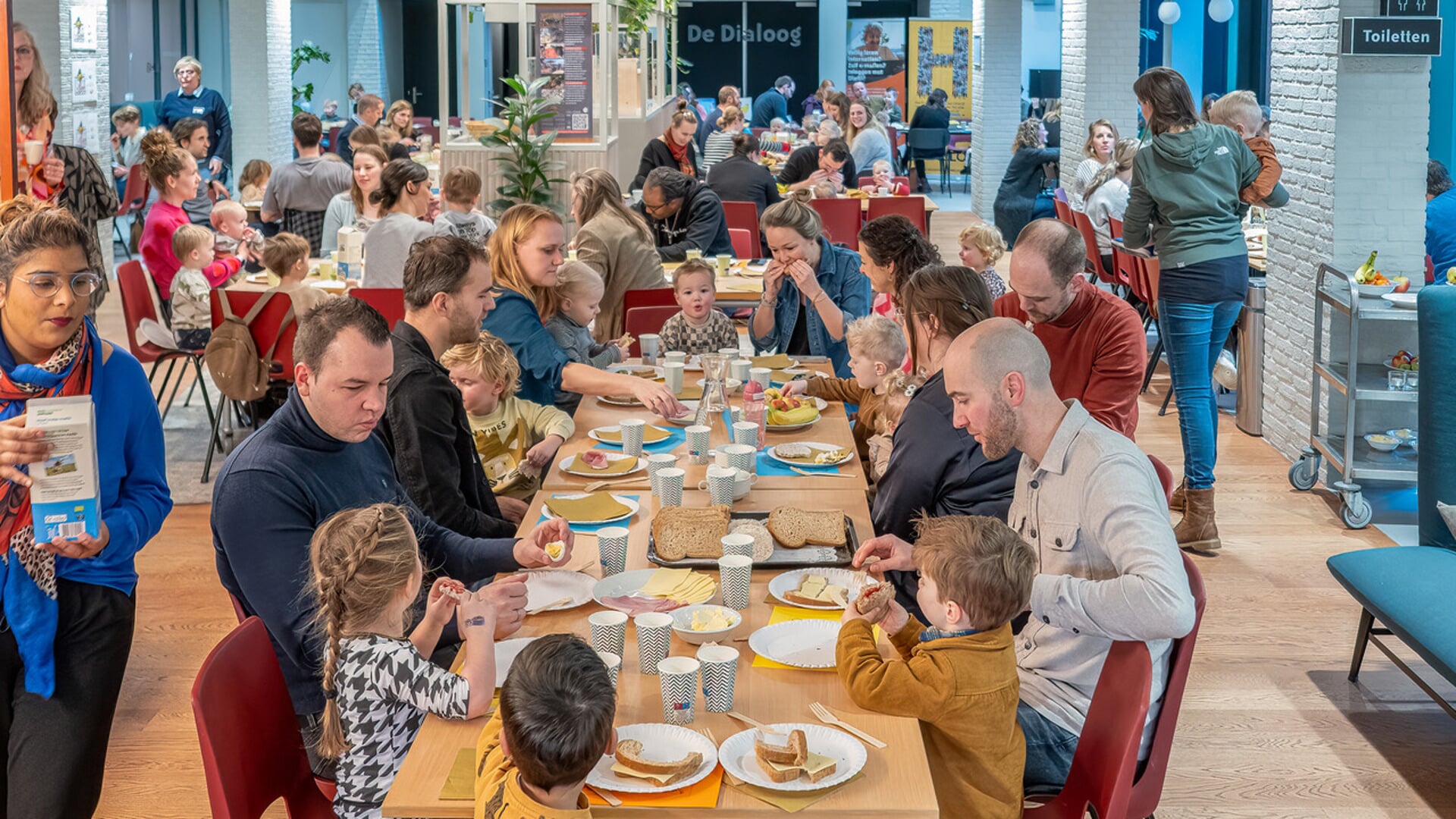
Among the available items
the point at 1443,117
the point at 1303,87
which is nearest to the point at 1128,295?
the point at 1303,87

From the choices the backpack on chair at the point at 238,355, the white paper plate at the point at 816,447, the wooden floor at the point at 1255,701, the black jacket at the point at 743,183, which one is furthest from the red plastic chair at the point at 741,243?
the white paper plate at the point at 816,447

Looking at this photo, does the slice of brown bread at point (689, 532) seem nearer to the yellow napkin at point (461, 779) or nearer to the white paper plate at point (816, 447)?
the white paper plate at point (816, 447)

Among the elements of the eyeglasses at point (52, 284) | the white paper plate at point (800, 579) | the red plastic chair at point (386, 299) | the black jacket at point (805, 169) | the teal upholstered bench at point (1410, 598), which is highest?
the black jacket at point (805, 169)

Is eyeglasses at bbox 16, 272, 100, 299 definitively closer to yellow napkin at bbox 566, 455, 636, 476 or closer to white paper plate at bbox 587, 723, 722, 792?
white paper plate at bbox 587, 723, 722, 792

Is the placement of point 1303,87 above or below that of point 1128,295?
above

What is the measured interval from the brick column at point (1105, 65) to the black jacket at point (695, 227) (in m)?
4.52

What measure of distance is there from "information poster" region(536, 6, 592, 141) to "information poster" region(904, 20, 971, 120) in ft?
42.8

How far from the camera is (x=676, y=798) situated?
2016 millimetres

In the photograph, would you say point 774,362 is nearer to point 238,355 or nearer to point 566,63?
point 238,355

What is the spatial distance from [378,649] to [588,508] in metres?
1.01

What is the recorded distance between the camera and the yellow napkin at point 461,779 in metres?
2.02

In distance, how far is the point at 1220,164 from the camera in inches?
222

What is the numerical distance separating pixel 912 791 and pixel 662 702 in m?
0.45

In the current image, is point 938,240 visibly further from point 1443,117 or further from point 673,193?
point 673,193
